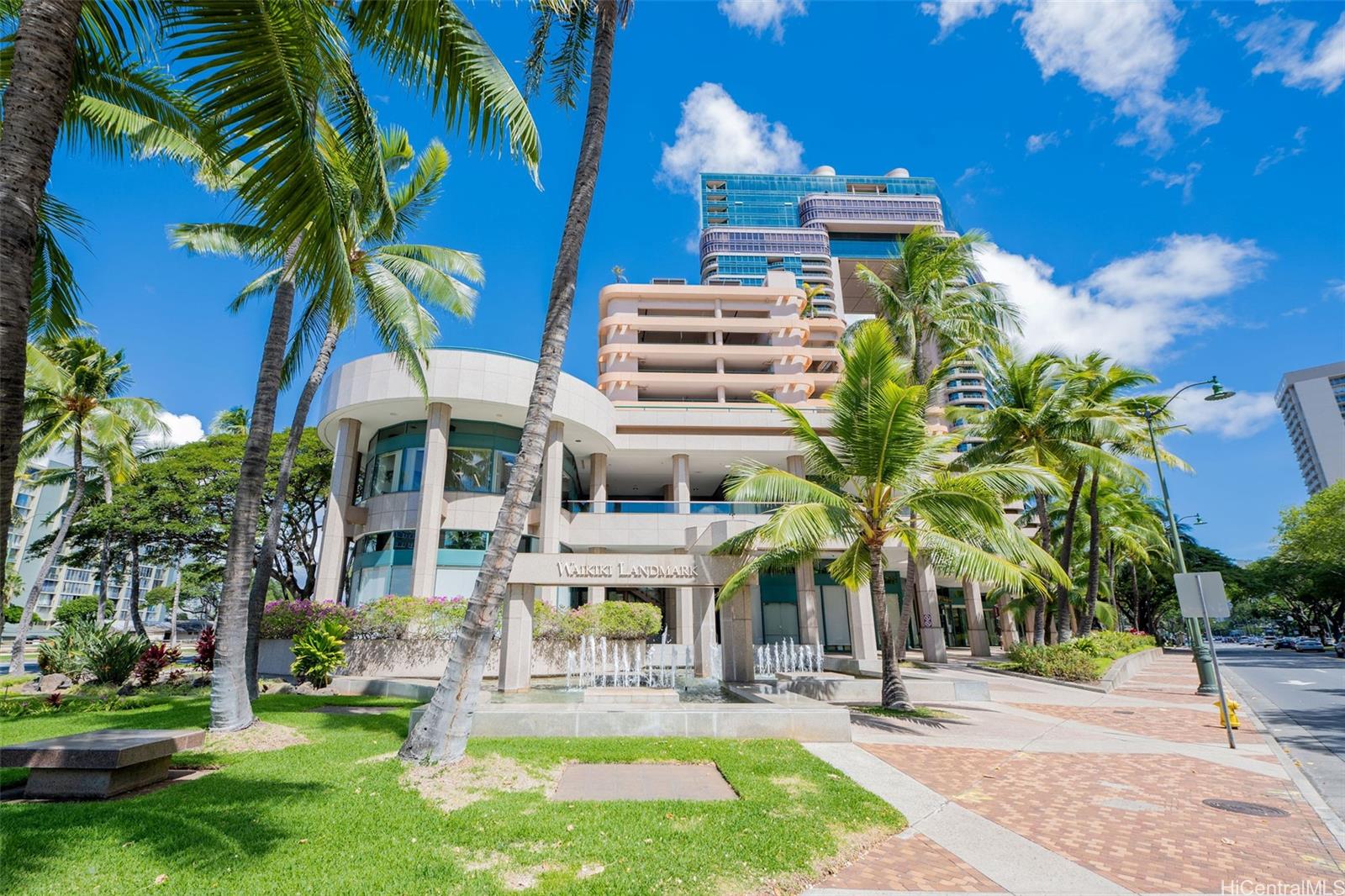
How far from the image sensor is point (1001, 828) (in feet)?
21.6

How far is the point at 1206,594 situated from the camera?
40.3 ft

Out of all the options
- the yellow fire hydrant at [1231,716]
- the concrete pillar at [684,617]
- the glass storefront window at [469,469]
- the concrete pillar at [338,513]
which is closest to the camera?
the yellow fire hydrant at [1231,716]

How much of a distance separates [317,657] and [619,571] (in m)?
9.21

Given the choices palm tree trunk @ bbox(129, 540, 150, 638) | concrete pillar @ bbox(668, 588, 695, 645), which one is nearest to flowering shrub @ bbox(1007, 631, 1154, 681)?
concrete pillar @ bbox(668, 588, 695, 645)

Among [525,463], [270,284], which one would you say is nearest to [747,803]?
[525,463]

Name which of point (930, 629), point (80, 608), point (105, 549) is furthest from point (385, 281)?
point (80, 608)

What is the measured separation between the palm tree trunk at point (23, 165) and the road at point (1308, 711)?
12.9 m

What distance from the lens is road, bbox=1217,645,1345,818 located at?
9375mm

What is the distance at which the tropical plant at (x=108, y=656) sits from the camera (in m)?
16.0

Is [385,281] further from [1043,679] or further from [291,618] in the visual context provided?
[1043,679]

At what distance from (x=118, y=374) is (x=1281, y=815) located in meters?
34.8

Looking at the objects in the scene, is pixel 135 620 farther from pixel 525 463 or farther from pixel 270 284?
pixel 525 463

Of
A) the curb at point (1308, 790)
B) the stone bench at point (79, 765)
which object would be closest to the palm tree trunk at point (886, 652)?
the curb at point (1308, 790)

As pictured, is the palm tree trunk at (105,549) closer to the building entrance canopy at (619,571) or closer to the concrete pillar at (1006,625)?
the building entrance canopy at (619,571)
